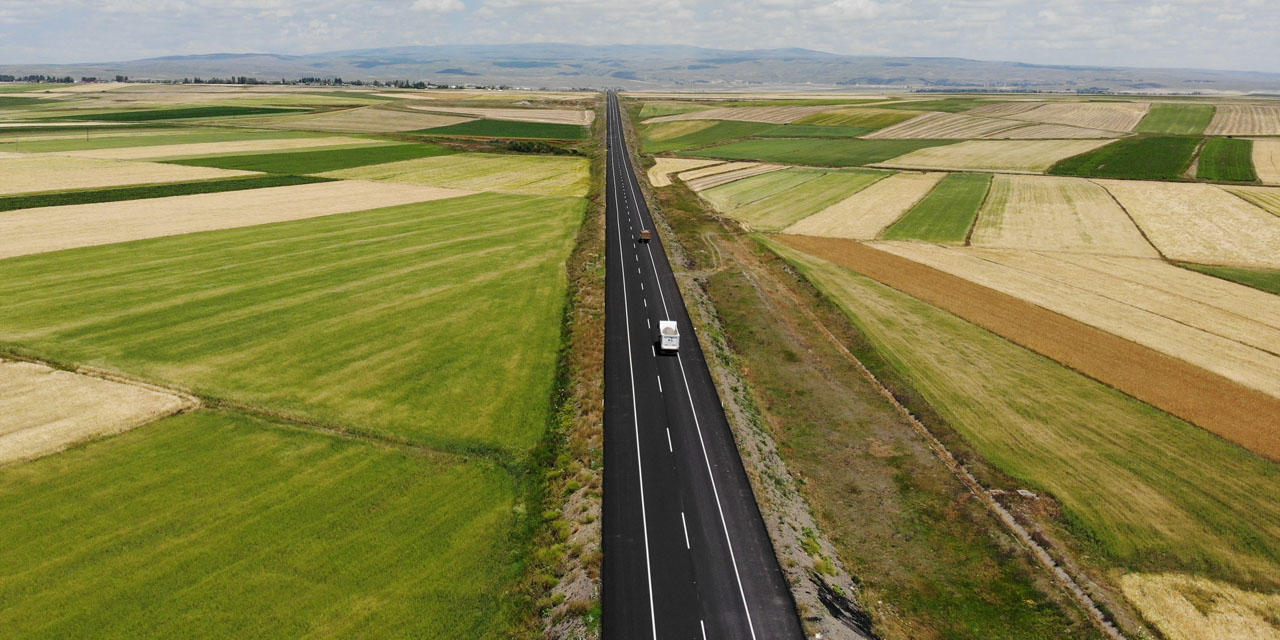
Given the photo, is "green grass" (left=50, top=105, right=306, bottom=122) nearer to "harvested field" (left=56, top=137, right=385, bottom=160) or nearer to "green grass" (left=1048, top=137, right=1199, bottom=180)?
"harvested field" (left=56, top=137, right=385, bottom=160)

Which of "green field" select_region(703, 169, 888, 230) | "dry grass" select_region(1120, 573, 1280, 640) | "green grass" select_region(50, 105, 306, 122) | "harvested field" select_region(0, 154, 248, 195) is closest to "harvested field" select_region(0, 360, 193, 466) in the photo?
"dry grass" select_region(1120, 573, 1280, 640)

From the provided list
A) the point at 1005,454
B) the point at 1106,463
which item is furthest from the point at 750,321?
the point at 1106,463

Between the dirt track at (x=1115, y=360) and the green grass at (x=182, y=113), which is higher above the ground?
the green grass at (x=182, y=113)

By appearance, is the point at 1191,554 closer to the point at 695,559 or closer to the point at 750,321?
the point at 695,559

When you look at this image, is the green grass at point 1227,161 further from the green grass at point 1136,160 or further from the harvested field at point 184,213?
the harvested field at point 184,213

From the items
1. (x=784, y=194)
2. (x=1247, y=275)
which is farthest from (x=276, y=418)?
(x=1247, y=275)

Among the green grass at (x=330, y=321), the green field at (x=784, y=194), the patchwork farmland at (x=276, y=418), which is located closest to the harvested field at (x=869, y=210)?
the green field at (x=784, y=194)

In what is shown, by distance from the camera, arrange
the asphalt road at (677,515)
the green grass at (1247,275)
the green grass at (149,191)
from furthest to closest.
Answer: the green grass at (149,191), the green grass at (1247,275), the asphalt road at (677,515)

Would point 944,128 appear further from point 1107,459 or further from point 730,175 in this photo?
point 1107,459
